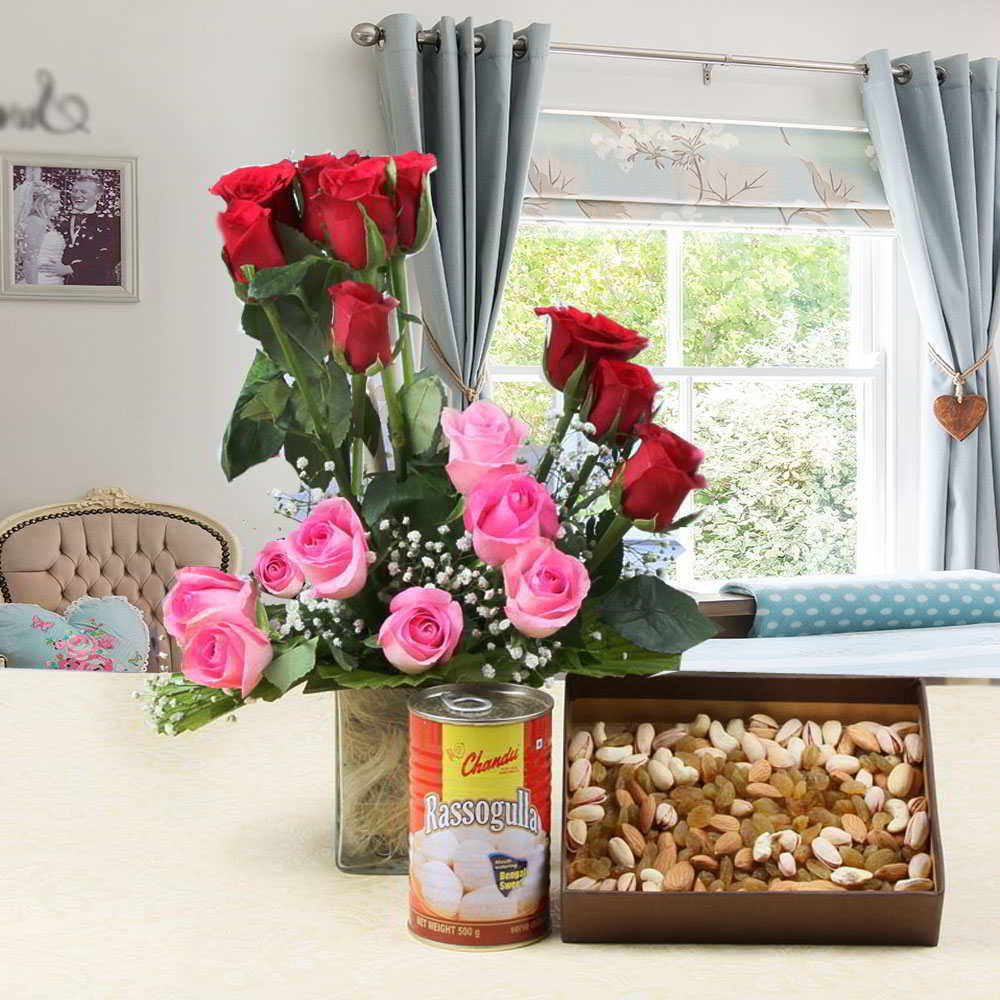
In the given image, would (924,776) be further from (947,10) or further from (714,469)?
(947,10)

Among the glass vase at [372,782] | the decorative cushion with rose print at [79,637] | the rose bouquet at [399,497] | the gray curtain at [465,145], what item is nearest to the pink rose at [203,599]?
the rose bouquet at [399,497]

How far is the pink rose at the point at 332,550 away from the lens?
731 mm

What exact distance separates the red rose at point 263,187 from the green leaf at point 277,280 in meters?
0.05

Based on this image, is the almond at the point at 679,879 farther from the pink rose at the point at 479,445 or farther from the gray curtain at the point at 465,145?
the gray curtain at the point at 465,145

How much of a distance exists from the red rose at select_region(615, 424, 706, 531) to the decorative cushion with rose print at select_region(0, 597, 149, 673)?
194cm

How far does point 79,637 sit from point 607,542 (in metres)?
2.35

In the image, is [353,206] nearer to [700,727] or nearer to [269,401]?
[269,401]

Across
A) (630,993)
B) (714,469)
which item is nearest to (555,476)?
(630,993)

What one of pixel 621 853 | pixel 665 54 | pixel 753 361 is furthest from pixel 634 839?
pixel 753 361

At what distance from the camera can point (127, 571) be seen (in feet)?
11.5

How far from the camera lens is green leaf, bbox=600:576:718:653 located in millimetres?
764

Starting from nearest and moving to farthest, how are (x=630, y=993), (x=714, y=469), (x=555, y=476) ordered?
(x=630, y=993) < (x=555, y=476) < (x=714, y=469)

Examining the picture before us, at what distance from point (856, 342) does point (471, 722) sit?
4.06 meters

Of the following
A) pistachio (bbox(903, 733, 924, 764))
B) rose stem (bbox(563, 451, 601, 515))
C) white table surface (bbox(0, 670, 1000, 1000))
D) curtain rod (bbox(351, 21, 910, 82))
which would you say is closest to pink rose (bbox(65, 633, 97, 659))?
white table surface (bbox(0, 670, 1000, 1000))
